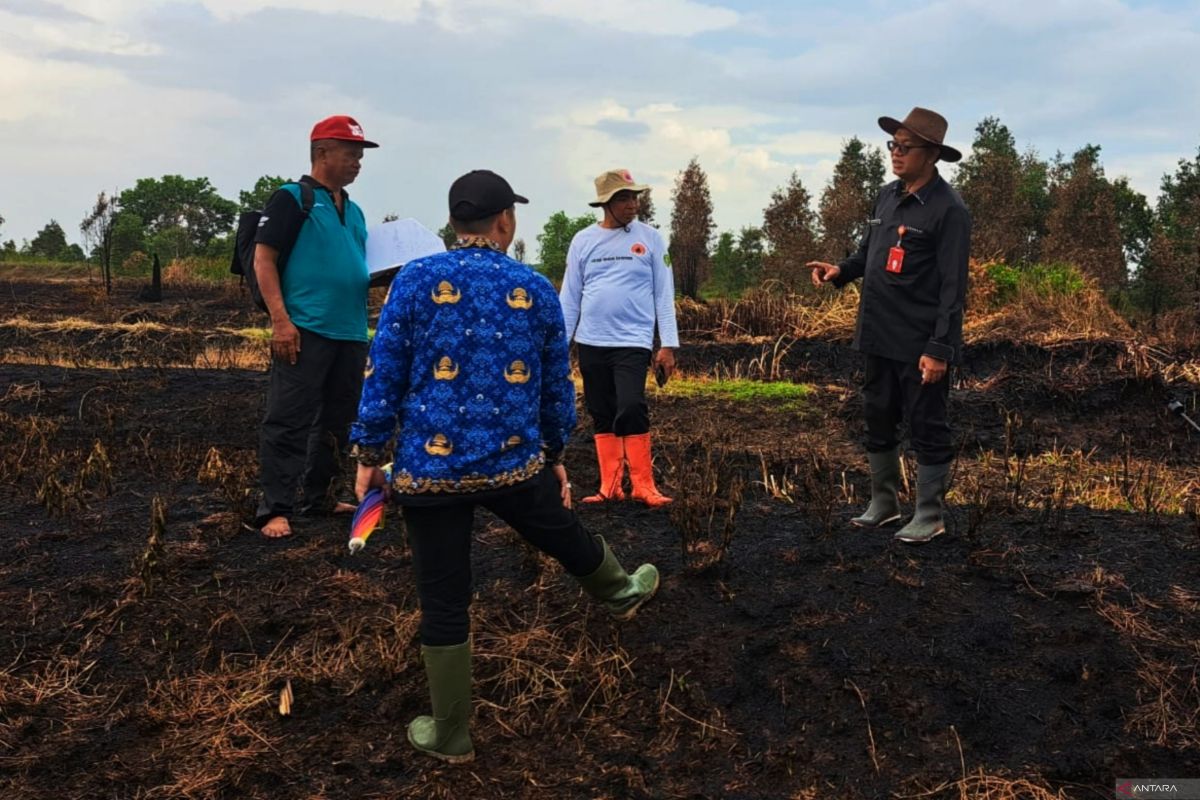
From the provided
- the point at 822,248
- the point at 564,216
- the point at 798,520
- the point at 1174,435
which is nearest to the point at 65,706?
the point at 798,520

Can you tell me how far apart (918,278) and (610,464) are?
190cm

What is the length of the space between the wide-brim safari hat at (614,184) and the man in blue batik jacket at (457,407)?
208cm

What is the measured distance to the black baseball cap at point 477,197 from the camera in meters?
2.69

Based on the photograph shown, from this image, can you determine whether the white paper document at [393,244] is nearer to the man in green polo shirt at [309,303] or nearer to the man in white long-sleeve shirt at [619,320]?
the man in green polo shirt at [309,303]

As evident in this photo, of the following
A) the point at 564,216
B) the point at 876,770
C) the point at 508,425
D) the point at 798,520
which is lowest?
the point at 876,770

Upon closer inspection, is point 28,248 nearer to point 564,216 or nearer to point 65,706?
point 564,216

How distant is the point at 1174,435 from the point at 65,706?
9.68m

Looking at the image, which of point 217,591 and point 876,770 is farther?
point 217,591

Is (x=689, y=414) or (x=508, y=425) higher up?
(x=508, y=425)

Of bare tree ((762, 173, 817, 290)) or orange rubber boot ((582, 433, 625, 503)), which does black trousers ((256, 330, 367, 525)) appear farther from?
bare tree ((762, 173, 817, 290))

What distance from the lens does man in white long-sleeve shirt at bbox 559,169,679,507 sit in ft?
16.1

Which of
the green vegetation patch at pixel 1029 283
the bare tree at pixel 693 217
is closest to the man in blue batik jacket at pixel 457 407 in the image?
the green vegetation patch at pixel 1029 283

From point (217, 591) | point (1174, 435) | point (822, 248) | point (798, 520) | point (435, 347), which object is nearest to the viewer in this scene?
point (435, 347)

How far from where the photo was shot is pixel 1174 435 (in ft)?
30.1
